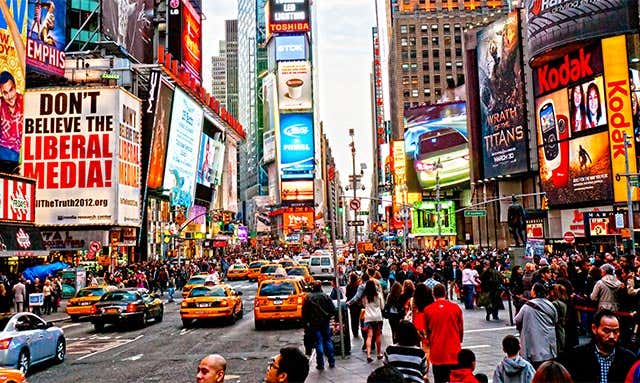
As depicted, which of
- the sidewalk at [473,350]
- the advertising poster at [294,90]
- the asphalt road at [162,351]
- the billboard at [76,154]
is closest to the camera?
the sidewalk at [473,350]

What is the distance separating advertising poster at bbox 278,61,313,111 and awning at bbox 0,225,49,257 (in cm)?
13841

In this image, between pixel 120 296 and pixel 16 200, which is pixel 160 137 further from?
pixel 120 296

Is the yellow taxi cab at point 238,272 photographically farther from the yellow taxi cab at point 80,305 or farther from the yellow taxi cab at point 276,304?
the yellow taxi cab at point 276,304

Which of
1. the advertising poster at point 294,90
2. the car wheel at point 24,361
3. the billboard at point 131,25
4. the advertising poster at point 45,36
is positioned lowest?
the car wheel at point 24,361

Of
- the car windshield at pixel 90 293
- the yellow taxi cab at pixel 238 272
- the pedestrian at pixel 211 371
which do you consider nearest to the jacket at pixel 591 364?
the pedestrian at pixel 211 371

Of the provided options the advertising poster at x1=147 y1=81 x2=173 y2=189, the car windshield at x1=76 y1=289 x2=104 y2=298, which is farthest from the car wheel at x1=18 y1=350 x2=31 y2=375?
the advertising poster at x1=147 y1=81 x2=173 y2=189

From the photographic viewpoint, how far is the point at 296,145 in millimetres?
170000

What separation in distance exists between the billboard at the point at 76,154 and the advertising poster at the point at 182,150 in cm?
1285

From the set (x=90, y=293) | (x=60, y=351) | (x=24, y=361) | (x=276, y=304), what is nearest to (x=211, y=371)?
(x=24, y=361)

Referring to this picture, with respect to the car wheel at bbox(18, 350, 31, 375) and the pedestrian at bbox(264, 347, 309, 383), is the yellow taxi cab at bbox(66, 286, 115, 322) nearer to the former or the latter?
the car wheel at bbox(18, 350, 31, 375)

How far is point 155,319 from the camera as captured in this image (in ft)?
77.6

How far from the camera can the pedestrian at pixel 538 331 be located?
829 cm

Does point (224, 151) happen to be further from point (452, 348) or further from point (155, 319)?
point (452, 348)

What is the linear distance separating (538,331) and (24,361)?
10.5 metres
